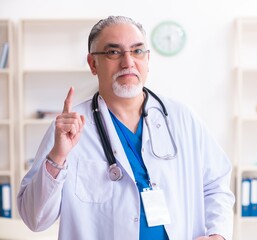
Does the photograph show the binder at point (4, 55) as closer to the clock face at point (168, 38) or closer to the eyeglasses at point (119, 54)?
the clock face at point (168, 38)

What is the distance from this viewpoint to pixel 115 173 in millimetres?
1399

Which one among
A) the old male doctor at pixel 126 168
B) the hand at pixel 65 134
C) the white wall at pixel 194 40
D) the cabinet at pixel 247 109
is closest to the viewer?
the hand at pixel 65 134

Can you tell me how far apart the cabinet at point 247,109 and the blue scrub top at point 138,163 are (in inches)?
92.4

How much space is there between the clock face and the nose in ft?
7.95

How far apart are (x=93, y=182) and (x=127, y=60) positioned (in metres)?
0.42

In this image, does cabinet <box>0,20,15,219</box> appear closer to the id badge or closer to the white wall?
the white wall

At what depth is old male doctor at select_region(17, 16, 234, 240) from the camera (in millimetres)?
1342

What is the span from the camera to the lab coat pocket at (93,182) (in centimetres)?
139

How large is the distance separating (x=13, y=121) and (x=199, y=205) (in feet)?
8.47

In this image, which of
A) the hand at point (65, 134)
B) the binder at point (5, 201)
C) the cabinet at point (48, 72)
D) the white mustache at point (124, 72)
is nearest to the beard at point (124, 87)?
the white mustache at point (124, 72)

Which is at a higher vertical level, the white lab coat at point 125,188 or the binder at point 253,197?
the white lab coat at point 125,188

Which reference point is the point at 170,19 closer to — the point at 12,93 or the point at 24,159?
the point at 12,93

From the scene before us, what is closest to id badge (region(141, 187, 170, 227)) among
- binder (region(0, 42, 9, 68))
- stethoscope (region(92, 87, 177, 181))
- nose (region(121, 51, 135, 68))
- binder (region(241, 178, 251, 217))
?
stethoscope (region(92, 87, 177, 181))

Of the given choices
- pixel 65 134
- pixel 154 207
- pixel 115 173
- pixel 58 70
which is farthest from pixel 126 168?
pixel 58 70
